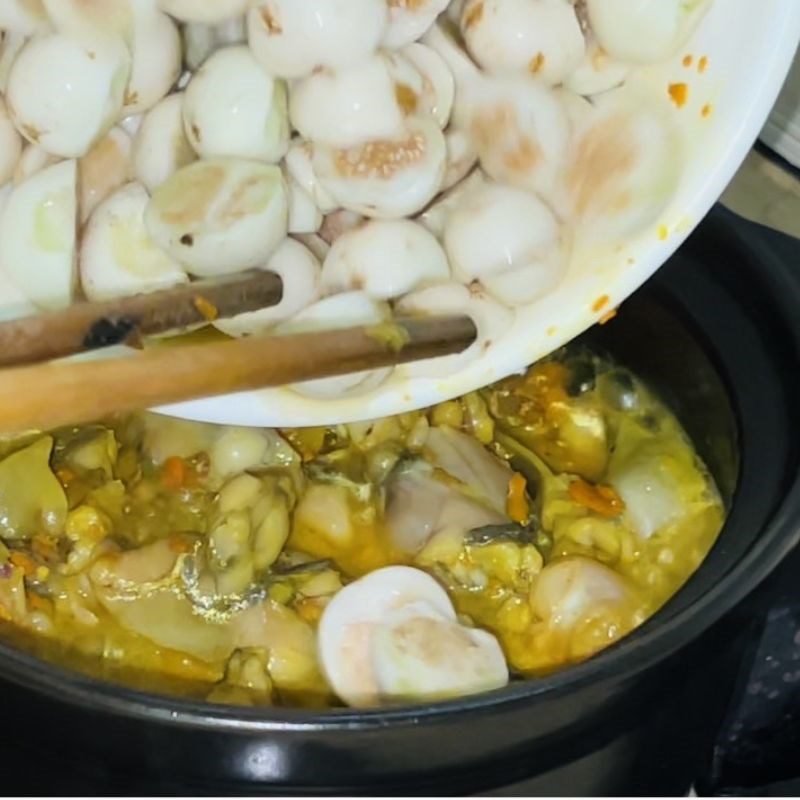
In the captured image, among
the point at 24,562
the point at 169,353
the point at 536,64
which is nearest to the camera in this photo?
the point at 169,353

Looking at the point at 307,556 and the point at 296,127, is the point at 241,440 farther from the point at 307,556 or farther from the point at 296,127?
the point at 296,127

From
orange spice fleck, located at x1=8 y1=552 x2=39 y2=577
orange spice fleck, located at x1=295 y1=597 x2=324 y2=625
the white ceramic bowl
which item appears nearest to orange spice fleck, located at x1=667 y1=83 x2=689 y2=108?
the white ceramic bowl

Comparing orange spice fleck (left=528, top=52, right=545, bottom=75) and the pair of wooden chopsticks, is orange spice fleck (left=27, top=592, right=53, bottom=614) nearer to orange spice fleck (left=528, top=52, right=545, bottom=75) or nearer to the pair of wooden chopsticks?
the pair of wooden chopsticks

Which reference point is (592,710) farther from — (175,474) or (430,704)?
(175,474)

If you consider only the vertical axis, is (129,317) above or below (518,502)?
above

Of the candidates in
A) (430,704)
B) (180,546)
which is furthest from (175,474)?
(430,704)

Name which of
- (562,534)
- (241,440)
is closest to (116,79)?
(241,440)
